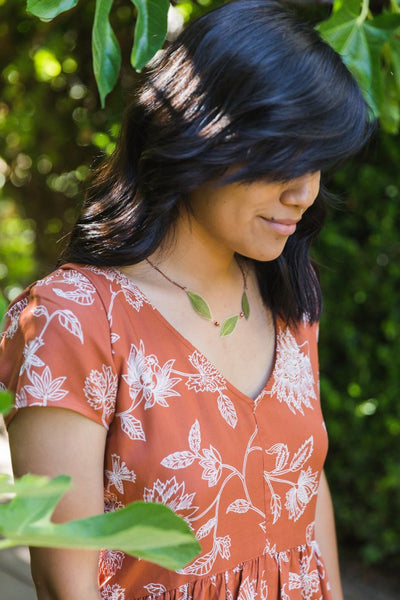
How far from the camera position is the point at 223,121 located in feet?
4.62

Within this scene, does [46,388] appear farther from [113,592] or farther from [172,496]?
[113,592]

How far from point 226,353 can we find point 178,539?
103 cm

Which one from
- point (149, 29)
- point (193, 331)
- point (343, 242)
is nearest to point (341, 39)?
point (149, 29)

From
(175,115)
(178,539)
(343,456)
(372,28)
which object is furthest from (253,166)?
(343,456)

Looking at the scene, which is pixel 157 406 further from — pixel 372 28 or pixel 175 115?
pixel 372 28

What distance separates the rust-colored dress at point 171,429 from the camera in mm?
1352

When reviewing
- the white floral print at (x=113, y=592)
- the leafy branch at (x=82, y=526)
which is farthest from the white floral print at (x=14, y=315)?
the leafy branch at (x=82, y=526)

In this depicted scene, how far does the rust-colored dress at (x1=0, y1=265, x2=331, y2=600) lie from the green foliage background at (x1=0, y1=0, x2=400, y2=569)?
1568mm

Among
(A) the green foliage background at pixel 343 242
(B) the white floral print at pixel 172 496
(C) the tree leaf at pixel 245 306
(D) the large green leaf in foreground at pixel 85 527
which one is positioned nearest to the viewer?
(D) the large green leaf in foreground at pixel 85 527

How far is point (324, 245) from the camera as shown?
3.21m

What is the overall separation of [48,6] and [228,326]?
0.74 m

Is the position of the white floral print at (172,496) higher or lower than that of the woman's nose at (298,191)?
lower

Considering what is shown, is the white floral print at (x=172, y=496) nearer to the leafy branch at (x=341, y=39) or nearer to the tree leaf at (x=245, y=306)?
the tree leaf at (x=245, y=306)

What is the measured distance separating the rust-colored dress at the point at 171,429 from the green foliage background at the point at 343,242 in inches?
61.7
